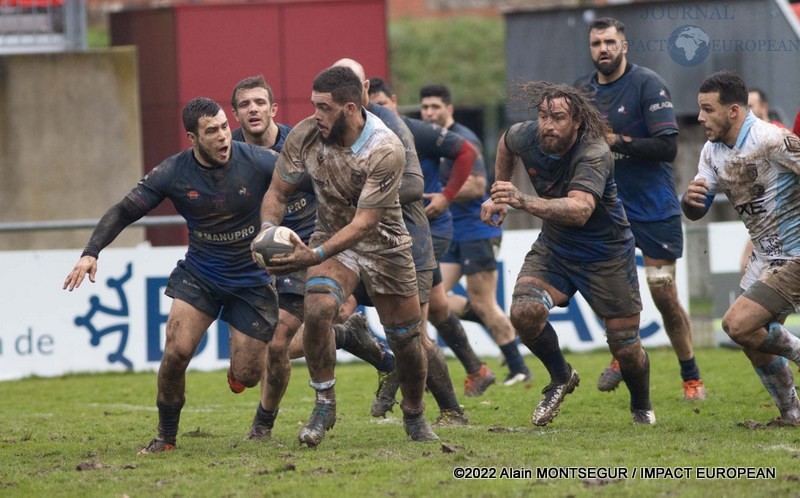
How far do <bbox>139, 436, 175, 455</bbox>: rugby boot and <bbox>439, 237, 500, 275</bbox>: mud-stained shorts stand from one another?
4418mm

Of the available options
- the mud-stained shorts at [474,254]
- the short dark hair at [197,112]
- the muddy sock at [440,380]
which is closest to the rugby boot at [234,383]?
the muddy sock at [440,380]

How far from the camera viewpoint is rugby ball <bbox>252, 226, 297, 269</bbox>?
6957mm

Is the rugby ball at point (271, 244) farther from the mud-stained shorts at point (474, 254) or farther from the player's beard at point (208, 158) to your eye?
the mud-stained shorts at point (474, 254)

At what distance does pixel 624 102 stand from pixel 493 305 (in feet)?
10.1

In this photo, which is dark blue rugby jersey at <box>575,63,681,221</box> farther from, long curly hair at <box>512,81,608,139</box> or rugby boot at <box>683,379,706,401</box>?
rugby boot at <box>683,379,706,401</box>

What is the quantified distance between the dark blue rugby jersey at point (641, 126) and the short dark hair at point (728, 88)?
4.08 feet

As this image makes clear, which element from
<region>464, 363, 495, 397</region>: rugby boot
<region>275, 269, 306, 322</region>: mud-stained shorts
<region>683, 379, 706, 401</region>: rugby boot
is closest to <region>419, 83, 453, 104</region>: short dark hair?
<region>464, 363, 495, 397</region>: rugby boot

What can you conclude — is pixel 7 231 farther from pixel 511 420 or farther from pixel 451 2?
pixel 451 2

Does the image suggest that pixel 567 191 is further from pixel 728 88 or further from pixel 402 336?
pixel 402 336

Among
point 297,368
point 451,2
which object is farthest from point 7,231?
point 451,2

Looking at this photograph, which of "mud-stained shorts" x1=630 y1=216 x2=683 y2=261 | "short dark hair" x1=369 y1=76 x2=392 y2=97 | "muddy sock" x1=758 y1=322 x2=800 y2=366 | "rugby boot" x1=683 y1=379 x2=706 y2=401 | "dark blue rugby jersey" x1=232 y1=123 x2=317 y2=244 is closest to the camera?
"muddy sock" x1=758 y1=322 x2=800 y2=366

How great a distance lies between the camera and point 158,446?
7770 mm

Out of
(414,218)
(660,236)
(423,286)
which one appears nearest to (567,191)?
(414,218)

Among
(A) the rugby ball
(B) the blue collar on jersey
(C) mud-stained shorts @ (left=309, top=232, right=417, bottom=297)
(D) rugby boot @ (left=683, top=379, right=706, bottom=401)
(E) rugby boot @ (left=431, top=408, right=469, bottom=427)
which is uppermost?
(B) the blue collar on jersey
